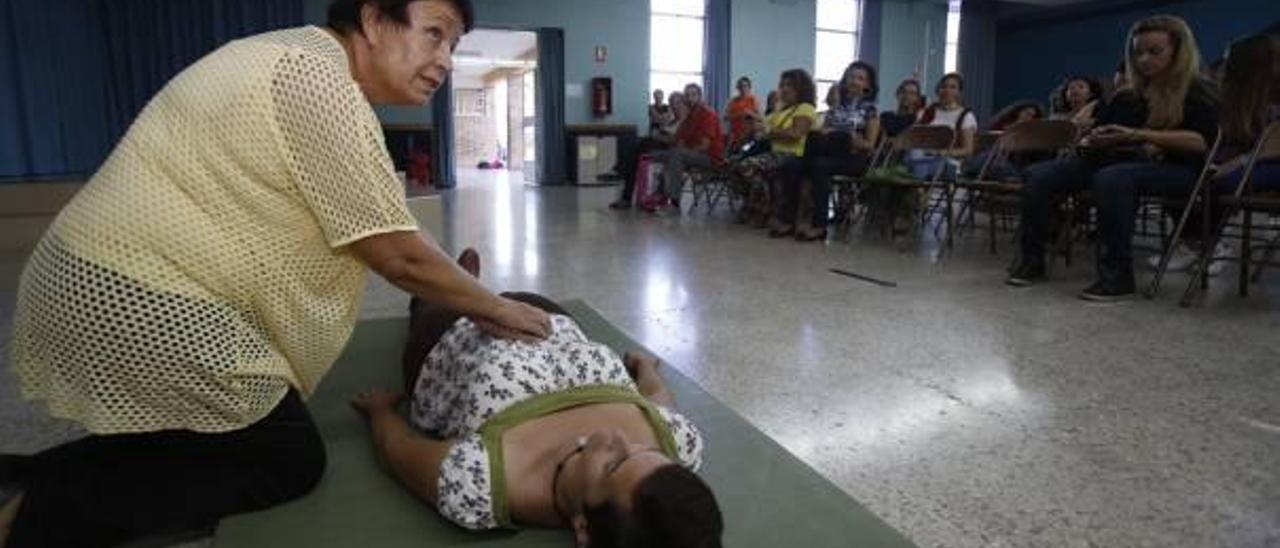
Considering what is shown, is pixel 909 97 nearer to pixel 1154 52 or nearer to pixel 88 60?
pixel 1154 52

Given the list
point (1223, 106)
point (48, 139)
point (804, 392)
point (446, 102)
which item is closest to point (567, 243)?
point (804, 392)

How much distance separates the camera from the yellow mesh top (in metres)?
1.08

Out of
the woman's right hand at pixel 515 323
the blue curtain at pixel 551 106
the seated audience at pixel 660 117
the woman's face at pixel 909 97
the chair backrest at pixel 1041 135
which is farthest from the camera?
the blue curtain at pixel 551 106

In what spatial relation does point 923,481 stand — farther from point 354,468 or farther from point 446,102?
point 446,102

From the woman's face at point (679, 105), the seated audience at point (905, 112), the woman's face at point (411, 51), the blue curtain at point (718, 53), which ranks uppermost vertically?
the blue curtain at point (718, 53)

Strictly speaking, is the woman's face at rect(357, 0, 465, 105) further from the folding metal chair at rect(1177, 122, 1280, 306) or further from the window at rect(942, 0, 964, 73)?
the window at rect(942, 0, 964, 73)

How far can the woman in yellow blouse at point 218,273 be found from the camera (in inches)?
42.4

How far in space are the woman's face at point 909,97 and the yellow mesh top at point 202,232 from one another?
5229mm

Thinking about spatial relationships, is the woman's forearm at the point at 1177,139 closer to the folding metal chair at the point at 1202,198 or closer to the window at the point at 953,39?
the folding metal chair at the point at 1202,198

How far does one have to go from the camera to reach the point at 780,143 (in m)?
5.59

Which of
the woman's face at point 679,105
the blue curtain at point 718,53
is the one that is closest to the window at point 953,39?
the blue curtain at point 718,53

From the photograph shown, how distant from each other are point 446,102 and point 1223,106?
350 inches

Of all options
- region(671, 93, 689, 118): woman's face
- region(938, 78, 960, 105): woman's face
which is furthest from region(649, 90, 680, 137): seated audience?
region(938, 78, 960, 105): woman's face

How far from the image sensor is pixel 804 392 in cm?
206
